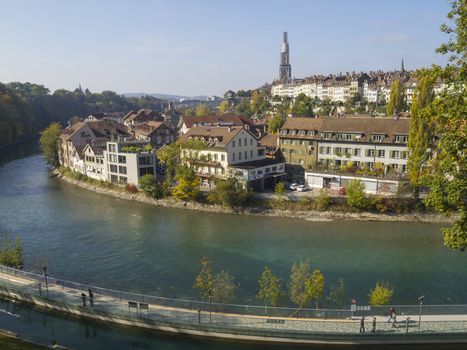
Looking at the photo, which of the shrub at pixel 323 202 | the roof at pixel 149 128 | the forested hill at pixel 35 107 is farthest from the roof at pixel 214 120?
the forested hill at pixel 35 107

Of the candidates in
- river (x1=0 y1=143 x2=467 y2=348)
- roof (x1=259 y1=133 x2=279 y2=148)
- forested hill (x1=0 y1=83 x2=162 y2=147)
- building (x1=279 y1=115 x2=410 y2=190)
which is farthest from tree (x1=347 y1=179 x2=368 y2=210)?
forested hill (x1=0 y1=83 x2=162 y2=147)

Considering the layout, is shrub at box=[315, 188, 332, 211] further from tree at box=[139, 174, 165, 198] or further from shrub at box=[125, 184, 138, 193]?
shrub at box=[125, 184, 138, 193]

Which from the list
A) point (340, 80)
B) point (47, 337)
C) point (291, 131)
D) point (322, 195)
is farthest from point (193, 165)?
point (340, 80)

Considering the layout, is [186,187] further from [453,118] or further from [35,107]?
[35,107]

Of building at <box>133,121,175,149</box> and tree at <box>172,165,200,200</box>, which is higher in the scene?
building at <box>133,121,175,149</box>

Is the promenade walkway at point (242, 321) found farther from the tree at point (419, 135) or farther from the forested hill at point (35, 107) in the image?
the forested hill at point (35, 107)
